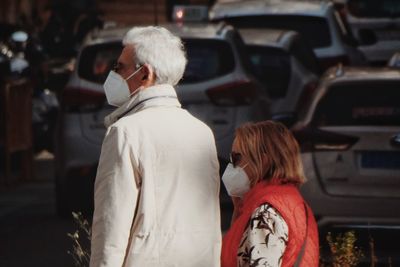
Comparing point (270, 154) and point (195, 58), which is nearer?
point (270, 154)

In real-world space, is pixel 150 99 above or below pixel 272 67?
above

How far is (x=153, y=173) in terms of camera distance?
515cm

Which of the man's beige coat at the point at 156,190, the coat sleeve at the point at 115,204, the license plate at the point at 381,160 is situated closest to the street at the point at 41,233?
the license plate at the point at 381,160

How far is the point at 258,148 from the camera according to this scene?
5.38 meters

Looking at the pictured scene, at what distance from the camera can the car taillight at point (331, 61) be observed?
1825 centimetres

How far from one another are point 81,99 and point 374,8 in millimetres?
11745

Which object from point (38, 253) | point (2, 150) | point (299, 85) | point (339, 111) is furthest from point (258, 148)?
point (2, 150)

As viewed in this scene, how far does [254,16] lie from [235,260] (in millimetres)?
13672

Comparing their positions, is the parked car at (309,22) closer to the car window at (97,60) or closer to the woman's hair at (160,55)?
the car window at (97,60)

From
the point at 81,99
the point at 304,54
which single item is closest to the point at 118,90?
the point at 81,99

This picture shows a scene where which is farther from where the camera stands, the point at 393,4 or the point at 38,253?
the point at 393,4

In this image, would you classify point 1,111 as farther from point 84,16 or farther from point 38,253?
point 84,16

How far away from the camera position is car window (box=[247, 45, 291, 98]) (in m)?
16.1

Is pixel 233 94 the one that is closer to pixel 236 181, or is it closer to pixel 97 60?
pixel 97 60
